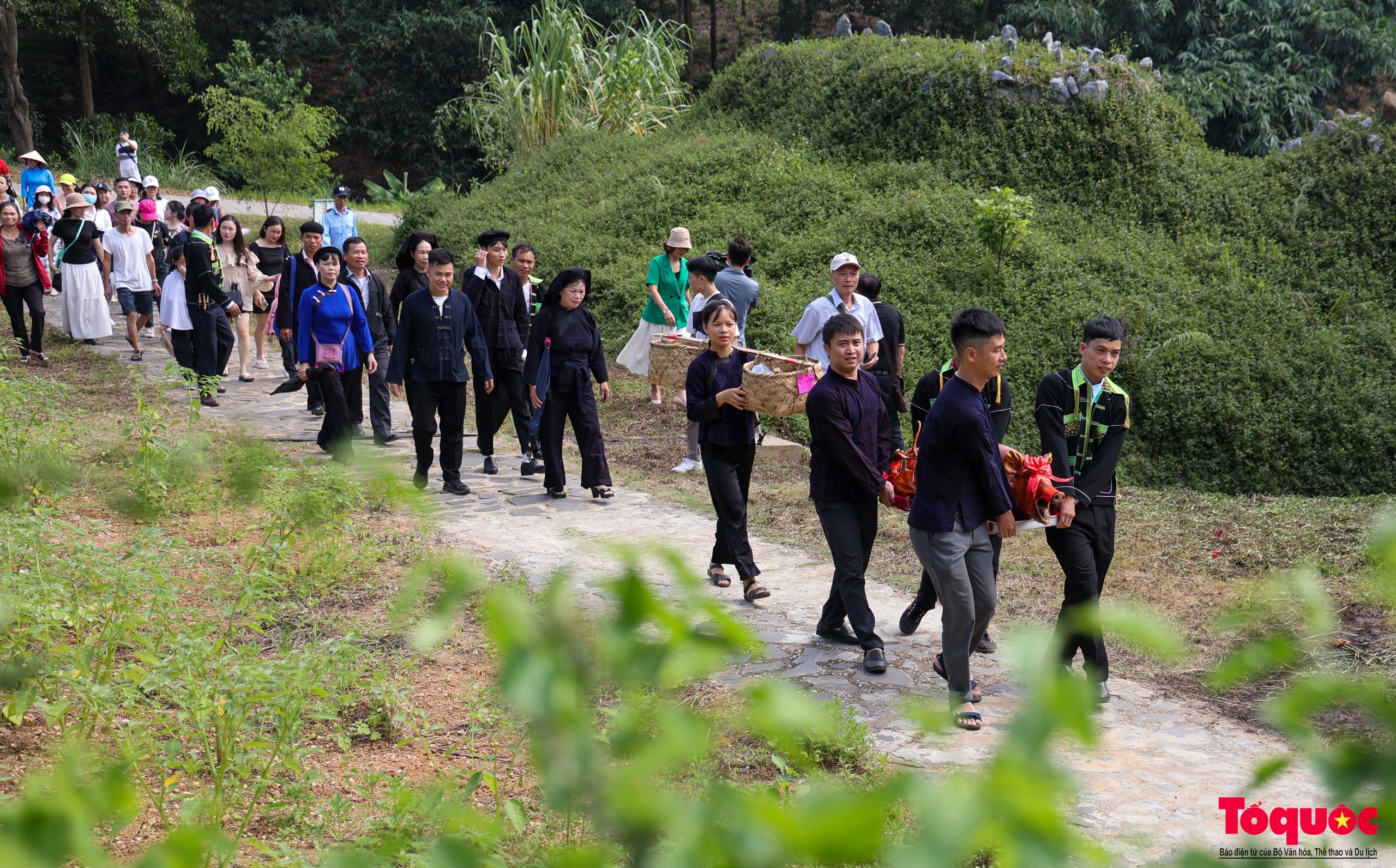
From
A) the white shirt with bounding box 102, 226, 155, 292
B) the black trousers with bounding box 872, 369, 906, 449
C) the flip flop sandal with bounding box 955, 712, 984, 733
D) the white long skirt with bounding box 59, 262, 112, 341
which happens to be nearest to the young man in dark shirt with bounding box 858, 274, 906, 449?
the black trousers with bounding box 872, 369, 906, 449

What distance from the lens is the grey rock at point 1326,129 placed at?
17.1 metres

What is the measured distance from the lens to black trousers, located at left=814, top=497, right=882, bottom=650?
5.75 meters

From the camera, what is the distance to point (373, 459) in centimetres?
146

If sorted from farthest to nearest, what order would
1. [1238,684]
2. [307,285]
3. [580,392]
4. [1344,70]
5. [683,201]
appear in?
[1344,70], [683,201], [307,285], [580,392], [1238,684]

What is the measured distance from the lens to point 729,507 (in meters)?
6.74

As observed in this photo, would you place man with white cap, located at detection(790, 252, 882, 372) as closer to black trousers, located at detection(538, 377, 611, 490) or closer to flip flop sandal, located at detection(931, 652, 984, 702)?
black trousers, located at detection(538, 377, 611, 490)

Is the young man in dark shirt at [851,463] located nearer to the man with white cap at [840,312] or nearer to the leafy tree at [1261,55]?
the man with white cap at [840,312]

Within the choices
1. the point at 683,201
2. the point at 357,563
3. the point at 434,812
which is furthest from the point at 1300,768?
the point at 683,201

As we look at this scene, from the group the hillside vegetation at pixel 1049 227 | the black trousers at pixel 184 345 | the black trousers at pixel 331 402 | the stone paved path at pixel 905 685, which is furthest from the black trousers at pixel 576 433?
the black trousers at pixel 184 345

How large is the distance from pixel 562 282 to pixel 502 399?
1.61 metres

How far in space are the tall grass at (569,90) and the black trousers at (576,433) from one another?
13.8 metres

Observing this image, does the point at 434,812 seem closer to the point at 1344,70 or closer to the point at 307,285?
the point at 307,285

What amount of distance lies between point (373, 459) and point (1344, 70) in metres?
27.1

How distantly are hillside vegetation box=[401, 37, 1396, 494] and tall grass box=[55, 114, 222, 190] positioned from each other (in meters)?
10.7
